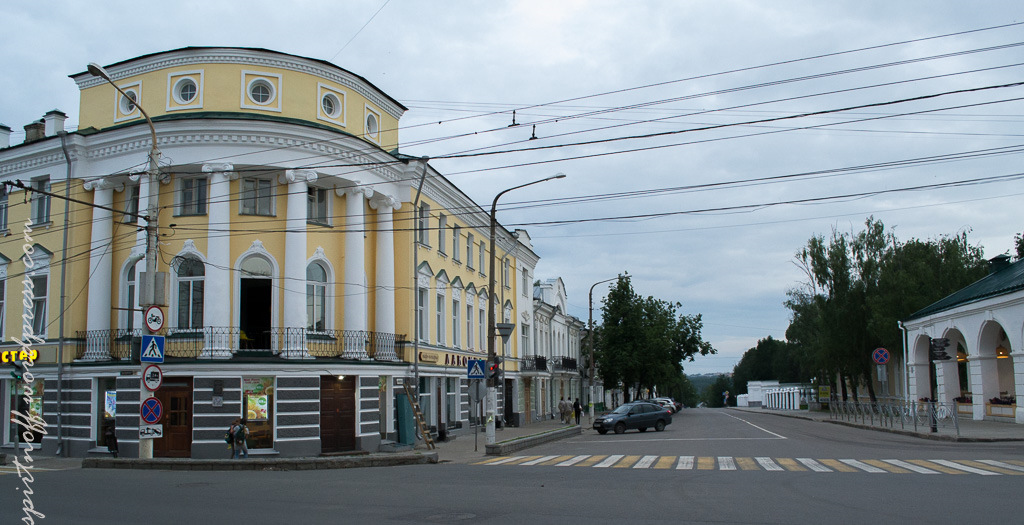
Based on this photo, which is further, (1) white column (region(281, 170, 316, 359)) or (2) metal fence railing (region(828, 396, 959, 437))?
(2) metal fence railing (region(828, 396, 959, 437))

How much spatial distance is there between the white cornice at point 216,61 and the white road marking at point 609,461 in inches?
616

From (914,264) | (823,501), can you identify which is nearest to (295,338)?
(823,501)

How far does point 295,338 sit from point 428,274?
320 inches

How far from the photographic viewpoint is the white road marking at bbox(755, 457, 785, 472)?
17.1 meters

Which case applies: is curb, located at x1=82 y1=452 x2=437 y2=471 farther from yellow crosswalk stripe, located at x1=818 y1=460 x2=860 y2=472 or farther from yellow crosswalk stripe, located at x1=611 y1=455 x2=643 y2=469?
yellow crosswalk stripe, located at x1=818 y1=460 x2=860 y2=472

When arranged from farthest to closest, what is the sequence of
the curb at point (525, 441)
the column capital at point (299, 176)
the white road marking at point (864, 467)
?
the column capital at point (299, 176) → the curb at point (525, 441) → the white road marking at point (864, 467)

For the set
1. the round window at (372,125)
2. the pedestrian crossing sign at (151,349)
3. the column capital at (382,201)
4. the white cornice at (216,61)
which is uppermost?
the white cornice at (216,61)

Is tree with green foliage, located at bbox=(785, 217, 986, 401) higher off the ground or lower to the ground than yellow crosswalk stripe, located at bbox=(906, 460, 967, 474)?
higher

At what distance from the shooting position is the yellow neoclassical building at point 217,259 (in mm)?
23781

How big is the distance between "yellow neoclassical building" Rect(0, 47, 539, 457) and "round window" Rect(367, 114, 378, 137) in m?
0.35

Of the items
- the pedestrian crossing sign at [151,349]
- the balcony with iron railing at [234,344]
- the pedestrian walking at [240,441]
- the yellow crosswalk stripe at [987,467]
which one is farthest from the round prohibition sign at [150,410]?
the yellow crosswalk stripe at [987,467]

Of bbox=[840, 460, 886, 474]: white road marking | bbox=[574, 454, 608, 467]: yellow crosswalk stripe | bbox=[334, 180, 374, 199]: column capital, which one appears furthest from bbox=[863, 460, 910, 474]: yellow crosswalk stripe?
bbox=[334, 180, 374, 199]: column capital

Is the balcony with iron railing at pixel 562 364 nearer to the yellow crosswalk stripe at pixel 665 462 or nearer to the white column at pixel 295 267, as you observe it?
the white column at pixel 295 267

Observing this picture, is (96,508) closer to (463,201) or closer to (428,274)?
(428,274)
